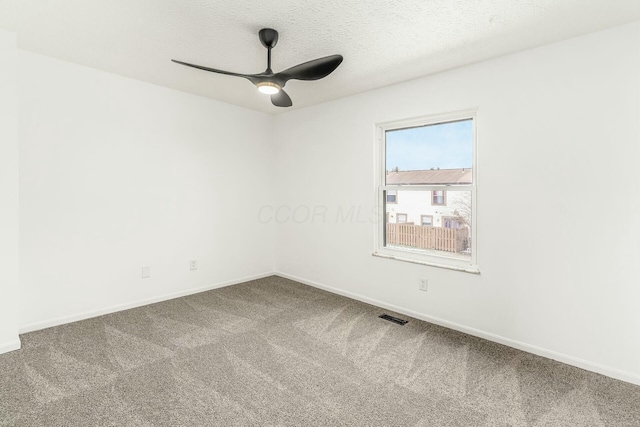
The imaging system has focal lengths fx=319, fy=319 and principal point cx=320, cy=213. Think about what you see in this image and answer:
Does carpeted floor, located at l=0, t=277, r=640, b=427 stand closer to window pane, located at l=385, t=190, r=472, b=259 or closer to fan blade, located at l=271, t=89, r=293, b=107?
window pane, located at l=385, t=190, r=472, b=259

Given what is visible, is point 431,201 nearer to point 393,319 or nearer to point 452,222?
point 452,222

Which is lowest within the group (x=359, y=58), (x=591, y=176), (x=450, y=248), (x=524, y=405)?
(x=524, y=405)

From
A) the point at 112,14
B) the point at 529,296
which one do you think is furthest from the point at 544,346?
the point at 112,14

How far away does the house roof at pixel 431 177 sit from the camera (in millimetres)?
3104

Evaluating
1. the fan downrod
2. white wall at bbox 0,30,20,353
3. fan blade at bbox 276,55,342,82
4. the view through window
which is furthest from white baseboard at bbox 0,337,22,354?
the view through window

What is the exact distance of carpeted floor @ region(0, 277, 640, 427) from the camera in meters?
1.87

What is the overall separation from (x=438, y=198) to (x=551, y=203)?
0.98 meters

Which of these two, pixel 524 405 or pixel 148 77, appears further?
pixel 148 77

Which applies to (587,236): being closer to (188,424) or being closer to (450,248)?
(450,248)

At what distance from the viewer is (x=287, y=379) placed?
2.24 meters

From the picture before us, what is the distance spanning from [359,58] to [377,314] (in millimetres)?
2561

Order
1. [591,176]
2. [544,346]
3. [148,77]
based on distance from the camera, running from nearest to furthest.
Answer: [591,176], [544,346], [148,77]

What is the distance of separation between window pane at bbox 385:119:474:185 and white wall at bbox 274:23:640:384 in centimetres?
20

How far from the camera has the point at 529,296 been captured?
2.65m
